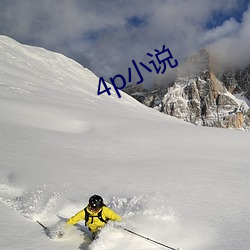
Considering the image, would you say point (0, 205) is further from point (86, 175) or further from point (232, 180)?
point (232, 180)

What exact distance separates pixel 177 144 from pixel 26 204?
7.88 m

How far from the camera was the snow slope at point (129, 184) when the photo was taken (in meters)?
5.54

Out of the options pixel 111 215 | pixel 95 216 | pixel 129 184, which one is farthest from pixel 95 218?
pixel 129 184

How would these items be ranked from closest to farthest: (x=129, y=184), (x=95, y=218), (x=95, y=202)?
(x=95, y=202)
(x=95, y=218)
(x=129, y=184)

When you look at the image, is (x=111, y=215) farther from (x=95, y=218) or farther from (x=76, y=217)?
(x=76, y=217)

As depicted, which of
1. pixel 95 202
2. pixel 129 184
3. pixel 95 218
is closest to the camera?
pixel 95 202

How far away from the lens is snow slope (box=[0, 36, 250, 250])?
18.2 ft

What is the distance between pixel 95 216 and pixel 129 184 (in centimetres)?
233

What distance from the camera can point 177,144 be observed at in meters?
Answer: 13.4

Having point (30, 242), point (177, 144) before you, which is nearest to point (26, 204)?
point (30, 242)

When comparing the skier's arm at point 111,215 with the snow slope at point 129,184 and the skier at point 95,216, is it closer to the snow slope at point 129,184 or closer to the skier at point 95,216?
the skier at point 95,216

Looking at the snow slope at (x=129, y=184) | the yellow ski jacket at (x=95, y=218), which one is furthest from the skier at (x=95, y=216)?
the snow slope at (x=129, y=184)

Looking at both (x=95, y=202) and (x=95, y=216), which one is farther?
(x=95, y=216)

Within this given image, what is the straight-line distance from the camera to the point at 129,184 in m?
8.17
